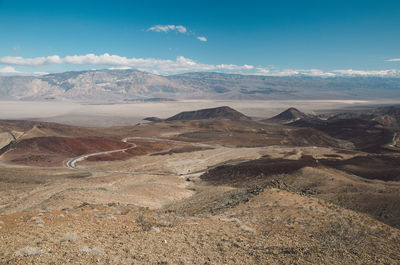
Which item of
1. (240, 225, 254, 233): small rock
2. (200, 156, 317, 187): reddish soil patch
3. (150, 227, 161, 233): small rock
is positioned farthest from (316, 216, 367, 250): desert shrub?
(200, 156, 317, 187): reddish soil patch

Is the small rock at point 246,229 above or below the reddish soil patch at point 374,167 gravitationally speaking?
above

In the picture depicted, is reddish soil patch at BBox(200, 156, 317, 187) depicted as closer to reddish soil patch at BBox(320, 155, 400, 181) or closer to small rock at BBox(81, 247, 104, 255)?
reddish soil patch at BBox(320, 155, 400, 181)

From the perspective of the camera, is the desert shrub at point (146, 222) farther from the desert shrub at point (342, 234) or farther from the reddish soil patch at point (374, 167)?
the reddish soil patch at point (374, 167)

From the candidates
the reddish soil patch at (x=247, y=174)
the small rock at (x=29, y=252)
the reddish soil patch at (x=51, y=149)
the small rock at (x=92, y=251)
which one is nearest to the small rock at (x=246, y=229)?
the small rock at (x=92, y=251)

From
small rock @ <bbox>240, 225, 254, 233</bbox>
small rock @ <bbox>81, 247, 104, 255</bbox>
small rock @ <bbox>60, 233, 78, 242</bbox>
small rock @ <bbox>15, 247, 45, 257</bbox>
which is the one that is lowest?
small rock @ <bbox>240, 225, 254, 233</bbox>

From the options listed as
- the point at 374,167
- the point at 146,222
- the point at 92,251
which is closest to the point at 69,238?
the point at 92,251

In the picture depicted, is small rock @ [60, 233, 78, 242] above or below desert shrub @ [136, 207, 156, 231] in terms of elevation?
above

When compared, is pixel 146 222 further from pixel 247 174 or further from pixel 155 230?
pixel 247 174

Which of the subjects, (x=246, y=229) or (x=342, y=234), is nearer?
(x=342, y=234)

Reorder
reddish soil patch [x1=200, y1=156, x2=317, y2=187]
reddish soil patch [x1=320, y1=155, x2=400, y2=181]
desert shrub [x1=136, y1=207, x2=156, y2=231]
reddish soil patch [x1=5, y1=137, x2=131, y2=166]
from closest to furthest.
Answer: desert shrub [x1=136, y1=207, x2=156, y2=231] → reddish soil patch [x1=200, y1=156, x2=317, y2=187] → reddish soil patch [x1=320, y1=155, x2=400, y2=181] → reddish soil patch [x1=5, y1=137, x2=131, y2=166]
